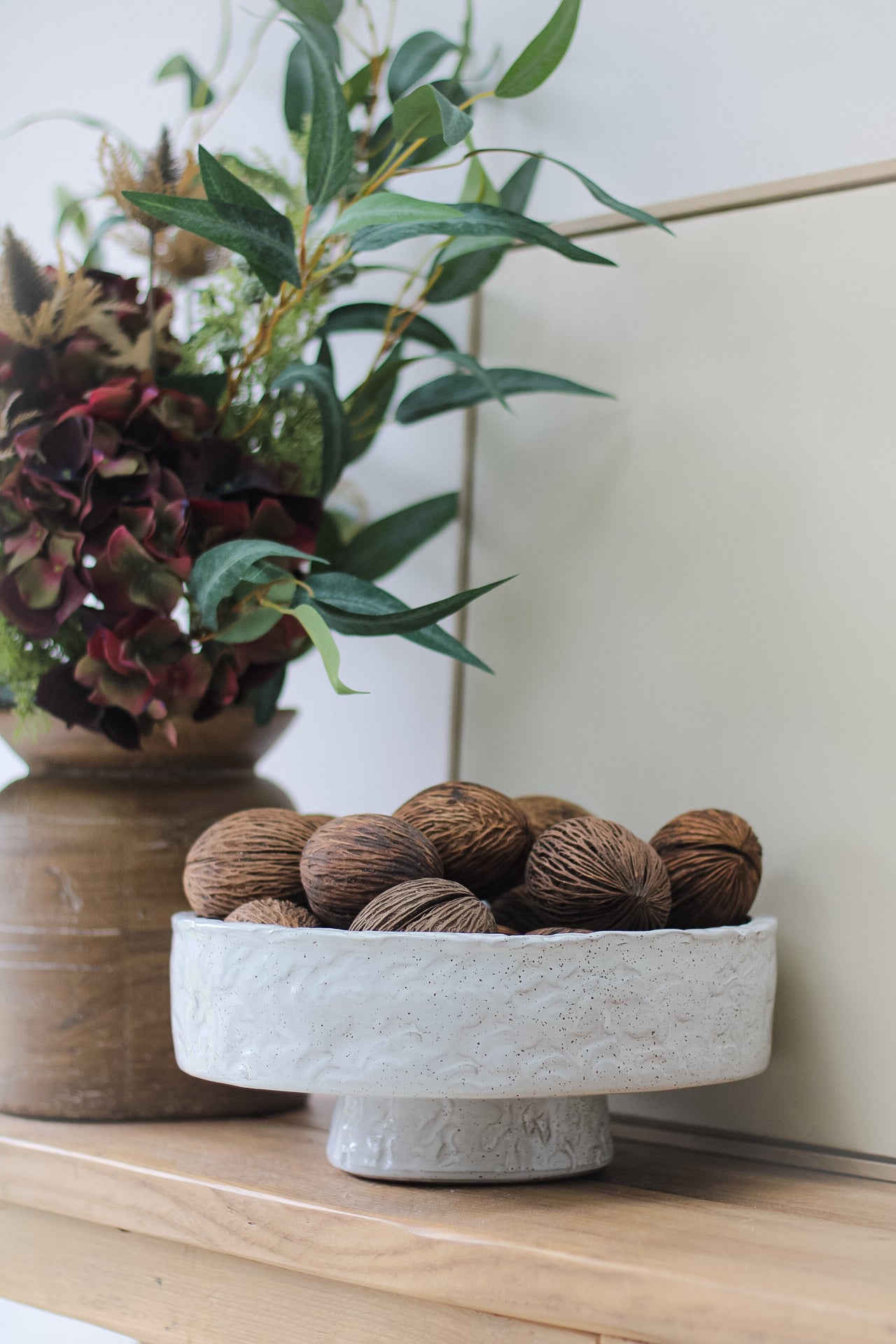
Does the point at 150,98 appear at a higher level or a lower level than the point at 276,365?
higher

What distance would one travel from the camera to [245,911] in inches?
14.9

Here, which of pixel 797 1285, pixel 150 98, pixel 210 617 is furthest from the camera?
pixel 150 98

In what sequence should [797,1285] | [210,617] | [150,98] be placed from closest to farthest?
1. [797,1285]
2. [210,617]
3. [150,98]

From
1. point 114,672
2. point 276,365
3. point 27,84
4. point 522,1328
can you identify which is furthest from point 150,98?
point 522,1328

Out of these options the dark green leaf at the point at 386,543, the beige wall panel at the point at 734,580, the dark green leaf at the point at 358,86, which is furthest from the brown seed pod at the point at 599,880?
the dark green leaf at the point at 358,86

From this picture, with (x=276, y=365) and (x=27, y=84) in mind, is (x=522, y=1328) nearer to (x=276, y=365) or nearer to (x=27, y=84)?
(x=276, y=365)

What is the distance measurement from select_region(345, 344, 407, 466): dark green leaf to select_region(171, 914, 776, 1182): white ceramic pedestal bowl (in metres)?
0.24

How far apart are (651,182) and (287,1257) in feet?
Answer: 1.42

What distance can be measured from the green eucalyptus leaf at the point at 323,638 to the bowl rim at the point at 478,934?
0.07m

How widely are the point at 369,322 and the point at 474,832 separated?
26cm

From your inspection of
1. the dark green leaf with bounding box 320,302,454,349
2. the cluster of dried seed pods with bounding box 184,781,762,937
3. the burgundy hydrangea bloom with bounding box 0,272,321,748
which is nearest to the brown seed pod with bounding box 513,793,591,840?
the cluster of dried seed pods with bounding box 184,781,762,937

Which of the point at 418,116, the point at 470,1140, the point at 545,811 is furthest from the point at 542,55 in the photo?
the point at 470,1140

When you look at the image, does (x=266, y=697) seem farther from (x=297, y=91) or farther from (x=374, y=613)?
(x=297, y=91)

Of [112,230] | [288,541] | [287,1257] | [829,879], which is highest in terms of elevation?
[112,230]
